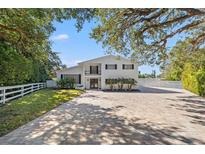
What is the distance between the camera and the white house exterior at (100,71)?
2948 centimetres

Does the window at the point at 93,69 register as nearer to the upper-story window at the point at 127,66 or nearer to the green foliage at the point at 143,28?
the upper-story window at the point at 127,66

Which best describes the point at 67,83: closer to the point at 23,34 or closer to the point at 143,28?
the point at 143,28

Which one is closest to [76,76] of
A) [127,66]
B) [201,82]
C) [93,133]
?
[127,66]

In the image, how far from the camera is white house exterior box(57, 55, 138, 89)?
29.5m

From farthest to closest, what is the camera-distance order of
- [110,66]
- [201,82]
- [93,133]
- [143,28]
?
[110,66], [201,82], [143,28], [93,133]

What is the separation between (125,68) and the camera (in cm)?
2961

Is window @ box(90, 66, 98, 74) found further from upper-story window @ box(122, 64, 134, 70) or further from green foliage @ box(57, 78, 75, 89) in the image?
upper-story window @ box(122, 64, 134, 70)

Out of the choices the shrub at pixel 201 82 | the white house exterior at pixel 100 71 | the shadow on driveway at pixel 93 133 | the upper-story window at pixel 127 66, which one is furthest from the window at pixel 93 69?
the shadow on driveway at pixel 93 133

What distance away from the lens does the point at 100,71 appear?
30.4 metres

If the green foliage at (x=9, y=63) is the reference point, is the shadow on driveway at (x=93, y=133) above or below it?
below

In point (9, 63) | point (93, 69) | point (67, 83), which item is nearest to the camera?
point (9, 63)
